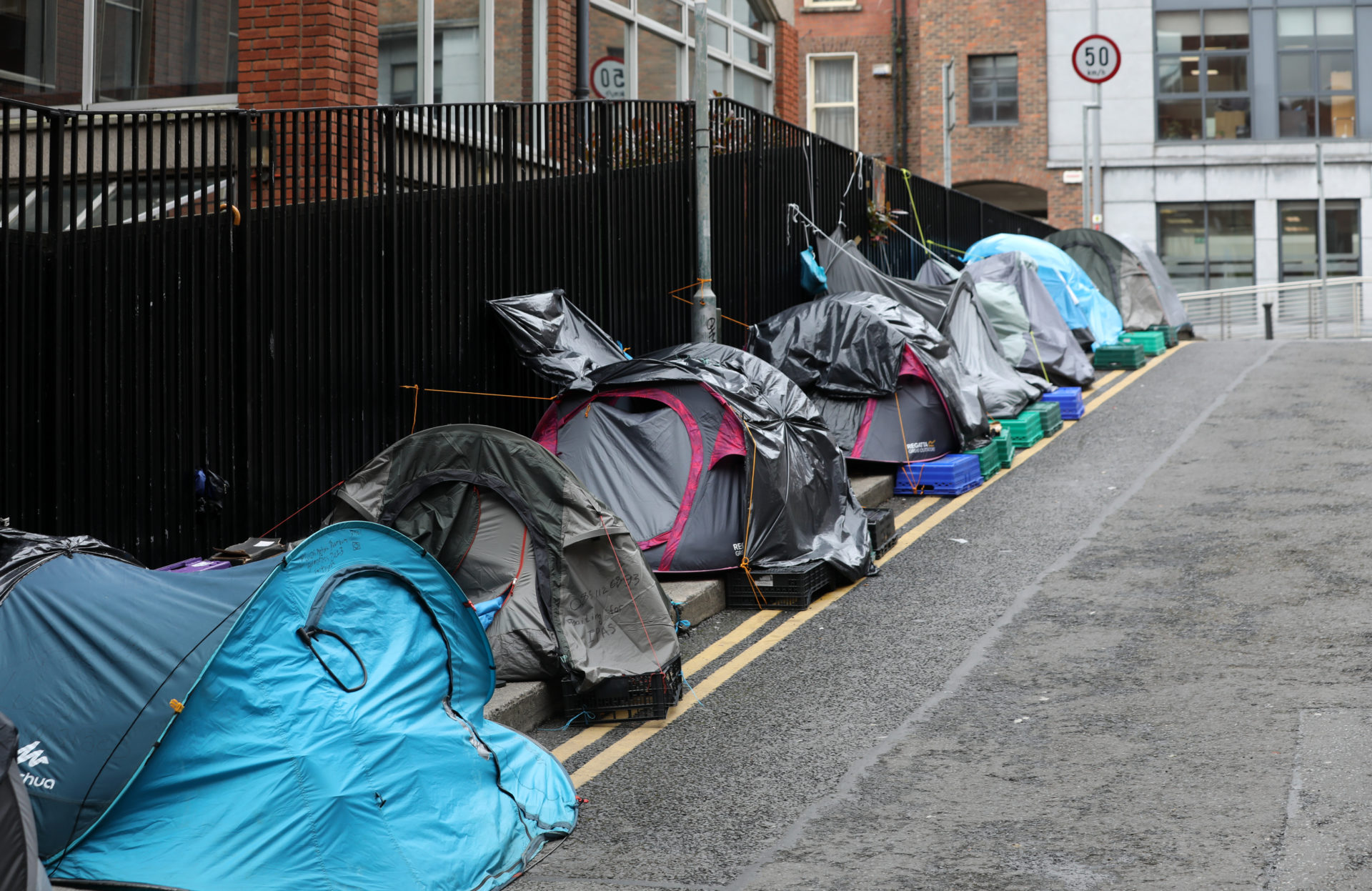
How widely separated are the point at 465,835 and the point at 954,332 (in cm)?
1049

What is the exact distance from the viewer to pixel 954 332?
1470 centimetres

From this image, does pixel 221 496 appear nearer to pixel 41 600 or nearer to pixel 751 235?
pixel 41 600

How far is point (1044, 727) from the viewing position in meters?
6.57

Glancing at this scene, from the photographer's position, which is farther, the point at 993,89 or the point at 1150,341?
the point at 993,89

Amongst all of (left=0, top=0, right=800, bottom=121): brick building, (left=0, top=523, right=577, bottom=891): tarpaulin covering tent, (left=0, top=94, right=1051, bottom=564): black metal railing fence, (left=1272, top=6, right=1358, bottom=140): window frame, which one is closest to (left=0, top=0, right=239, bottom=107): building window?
(left=0, top=0, right=800, bottom=121): brick building

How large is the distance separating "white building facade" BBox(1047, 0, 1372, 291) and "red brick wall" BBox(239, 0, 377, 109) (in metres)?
29.1

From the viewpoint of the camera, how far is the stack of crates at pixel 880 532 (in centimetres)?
1010

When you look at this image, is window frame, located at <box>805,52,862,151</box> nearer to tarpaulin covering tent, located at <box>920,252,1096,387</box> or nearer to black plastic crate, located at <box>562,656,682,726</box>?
tarpaulin covering tent, located at <box>920,252,1096,387</box>

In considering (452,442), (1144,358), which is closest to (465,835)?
(452,442)

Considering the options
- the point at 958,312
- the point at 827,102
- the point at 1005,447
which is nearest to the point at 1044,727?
the point at 1005,447

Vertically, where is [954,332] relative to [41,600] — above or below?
above

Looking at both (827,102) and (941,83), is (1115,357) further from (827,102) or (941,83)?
(827,102)

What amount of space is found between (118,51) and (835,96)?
2975 cm

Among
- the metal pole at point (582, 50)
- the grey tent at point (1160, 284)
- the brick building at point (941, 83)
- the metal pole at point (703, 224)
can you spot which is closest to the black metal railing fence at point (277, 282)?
the metal pole at point (703, 224)
